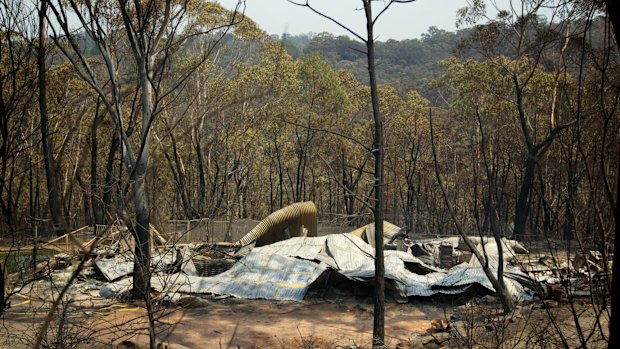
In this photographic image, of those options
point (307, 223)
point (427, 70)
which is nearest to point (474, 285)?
point (307, 223)

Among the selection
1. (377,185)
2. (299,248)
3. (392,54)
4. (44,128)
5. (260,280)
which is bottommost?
(260,280)

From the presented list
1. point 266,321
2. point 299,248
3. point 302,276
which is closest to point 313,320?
point 266,321

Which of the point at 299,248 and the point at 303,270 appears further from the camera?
the point at 299,248

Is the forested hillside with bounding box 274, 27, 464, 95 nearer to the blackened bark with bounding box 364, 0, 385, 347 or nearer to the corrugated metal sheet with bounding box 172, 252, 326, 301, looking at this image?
the corrugated metal sheet with bounding box 172, 252, 326, 301

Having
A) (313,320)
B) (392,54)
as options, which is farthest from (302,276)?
(392,54)

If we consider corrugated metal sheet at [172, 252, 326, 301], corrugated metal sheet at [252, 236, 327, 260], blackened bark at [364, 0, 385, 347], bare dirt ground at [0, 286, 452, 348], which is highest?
blackened bark at [364, 0, 385, 347]

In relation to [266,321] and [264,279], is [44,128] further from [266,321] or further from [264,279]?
[266,321]

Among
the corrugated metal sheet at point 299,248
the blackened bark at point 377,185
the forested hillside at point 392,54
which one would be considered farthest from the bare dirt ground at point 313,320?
the forested hillside at point 392,54

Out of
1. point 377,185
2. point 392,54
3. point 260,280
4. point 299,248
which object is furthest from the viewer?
point 392,54

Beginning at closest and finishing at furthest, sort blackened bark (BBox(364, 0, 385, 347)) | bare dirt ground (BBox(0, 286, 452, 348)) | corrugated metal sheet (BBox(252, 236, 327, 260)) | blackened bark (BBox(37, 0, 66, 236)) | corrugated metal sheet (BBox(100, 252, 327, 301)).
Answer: blackened bark (BBox(37, 0, 66, 236)), blackened bark (BBox(364, 0, 385, 347)), bare dirt ground (BBox(0, 286, 452, 348)), corrugated metal sheet (BBox(100, 252, 327, 301)), corrugated metal sheet (BBox(252, 236, 327, 260))

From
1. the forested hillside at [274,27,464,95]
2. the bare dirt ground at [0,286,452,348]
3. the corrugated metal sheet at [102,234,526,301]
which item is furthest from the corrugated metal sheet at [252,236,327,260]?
the forested hillside at [274,27,464,95]

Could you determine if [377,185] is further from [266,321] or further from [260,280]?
[260,280]

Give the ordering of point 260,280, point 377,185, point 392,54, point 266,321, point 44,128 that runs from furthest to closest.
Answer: point 392,54 → point 260,280 → point 44,128 → point 266,321 → point 377,185

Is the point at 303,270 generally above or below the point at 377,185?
below
